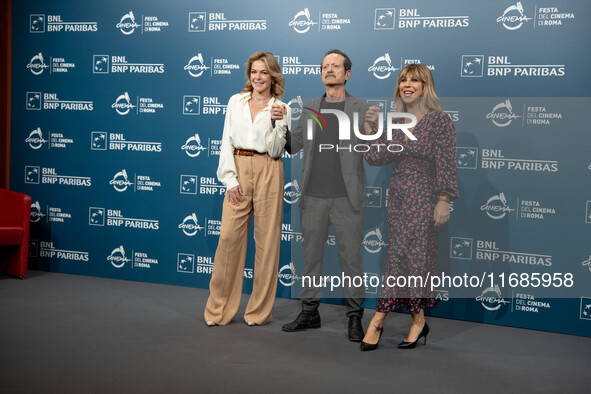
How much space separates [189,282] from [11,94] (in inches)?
101

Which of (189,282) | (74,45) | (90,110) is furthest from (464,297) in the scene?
(74,45)

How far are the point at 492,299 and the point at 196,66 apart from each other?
121 inches

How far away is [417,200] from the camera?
12.5ft

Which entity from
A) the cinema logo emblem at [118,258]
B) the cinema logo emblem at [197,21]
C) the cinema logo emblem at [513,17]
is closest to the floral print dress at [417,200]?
the cinema logo emblem at [513,17]

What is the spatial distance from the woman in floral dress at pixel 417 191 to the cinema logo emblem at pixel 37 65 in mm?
3701

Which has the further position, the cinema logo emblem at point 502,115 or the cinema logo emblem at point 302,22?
the cinema logo emblem at point 302,22

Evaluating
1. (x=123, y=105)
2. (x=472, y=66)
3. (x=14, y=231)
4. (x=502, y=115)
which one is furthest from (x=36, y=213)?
(x=502, y=115)

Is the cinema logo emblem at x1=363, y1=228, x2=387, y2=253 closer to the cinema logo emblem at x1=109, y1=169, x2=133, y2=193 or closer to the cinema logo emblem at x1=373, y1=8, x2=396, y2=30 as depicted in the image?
the cinema logo emblem at x1=373, y1=8, x2=396, y2=30

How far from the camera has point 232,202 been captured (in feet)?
14.2

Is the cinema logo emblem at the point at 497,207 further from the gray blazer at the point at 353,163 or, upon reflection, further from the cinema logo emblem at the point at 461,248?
the gray blazer at the point at 353,163

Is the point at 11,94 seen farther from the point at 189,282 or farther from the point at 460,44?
the point at 460,44

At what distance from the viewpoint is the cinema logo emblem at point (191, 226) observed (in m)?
5.51

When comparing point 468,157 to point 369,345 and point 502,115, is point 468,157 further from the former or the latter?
point 369,345

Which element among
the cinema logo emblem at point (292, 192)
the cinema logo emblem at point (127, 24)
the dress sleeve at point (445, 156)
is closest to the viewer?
the dress sleeve at point (445, 156)
